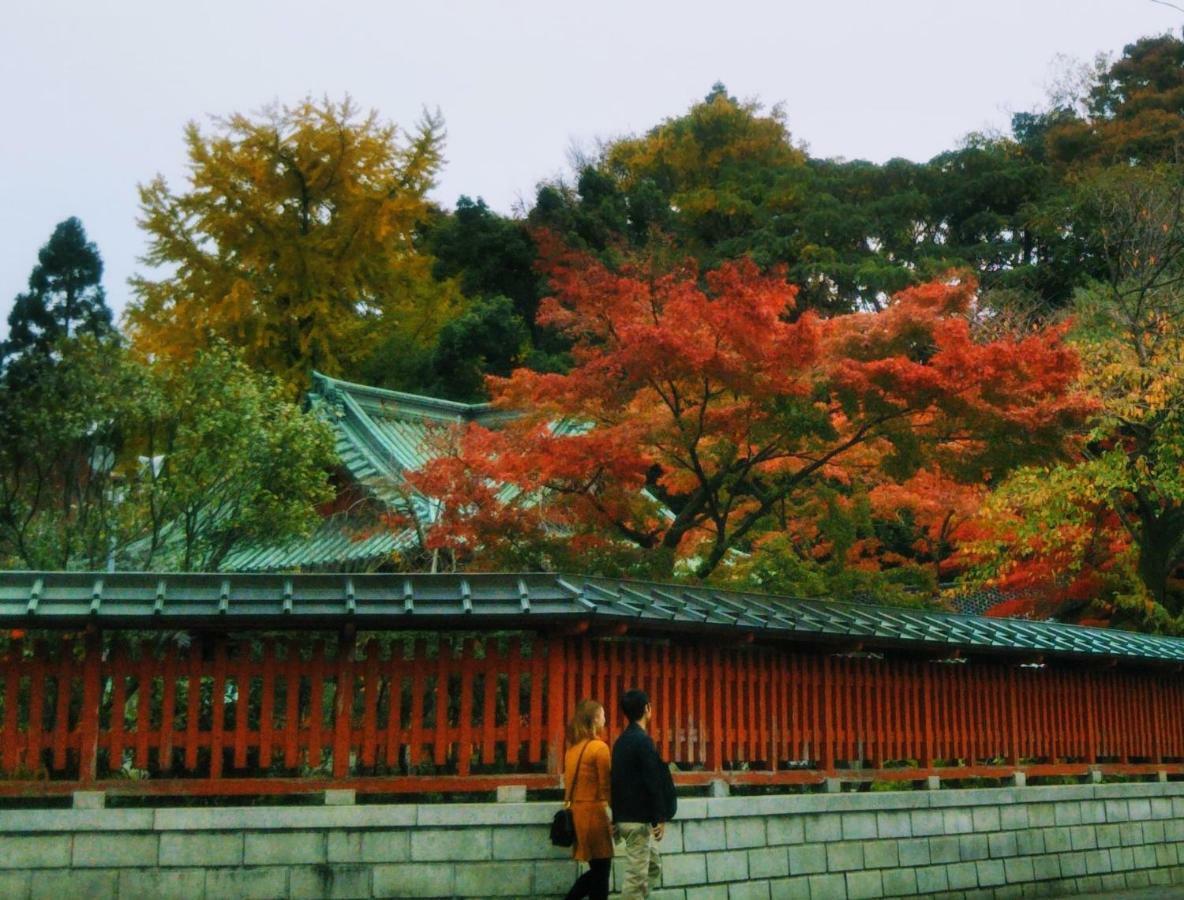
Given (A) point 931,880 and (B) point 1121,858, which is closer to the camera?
(A) point 931,880

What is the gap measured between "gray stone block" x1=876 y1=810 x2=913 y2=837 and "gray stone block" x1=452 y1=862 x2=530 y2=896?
5.14 m

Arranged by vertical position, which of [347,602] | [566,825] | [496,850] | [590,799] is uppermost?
[347,602]

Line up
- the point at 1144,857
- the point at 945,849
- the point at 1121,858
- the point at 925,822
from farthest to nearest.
Answer: the point at 1144,857 → the point at 1121,858 → the point at 945,849 → the point at 925,822

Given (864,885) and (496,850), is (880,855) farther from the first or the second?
(496,850)

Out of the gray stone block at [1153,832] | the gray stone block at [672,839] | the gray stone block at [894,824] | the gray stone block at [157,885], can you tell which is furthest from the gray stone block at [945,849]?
the gray stone block at [157,885]

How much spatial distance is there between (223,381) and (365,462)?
7.31 m

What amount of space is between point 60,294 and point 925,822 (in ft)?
104

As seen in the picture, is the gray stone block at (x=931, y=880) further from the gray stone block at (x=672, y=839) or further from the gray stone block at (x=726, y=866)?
the gray stone block at (x=672, y=839)

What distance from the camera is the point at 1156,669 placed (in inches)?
829

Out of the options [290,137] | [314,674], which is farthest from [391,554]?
[290,137]

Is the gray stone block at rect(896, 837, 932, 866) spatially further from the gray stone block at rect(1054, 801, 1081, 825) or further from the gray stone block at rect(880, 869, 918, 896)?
the gray stone block at rect(1054, 801, 1081, 825)

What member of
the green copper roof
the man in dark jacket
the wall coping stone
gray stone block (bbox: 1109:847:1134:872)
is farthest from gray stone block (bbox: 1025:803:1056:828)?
the green copper roof

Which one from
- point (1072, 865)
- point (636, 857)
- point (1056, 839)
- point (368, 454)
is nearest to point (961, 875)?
point (1056, 839)

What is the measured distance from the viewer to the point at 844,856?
14.6 m
